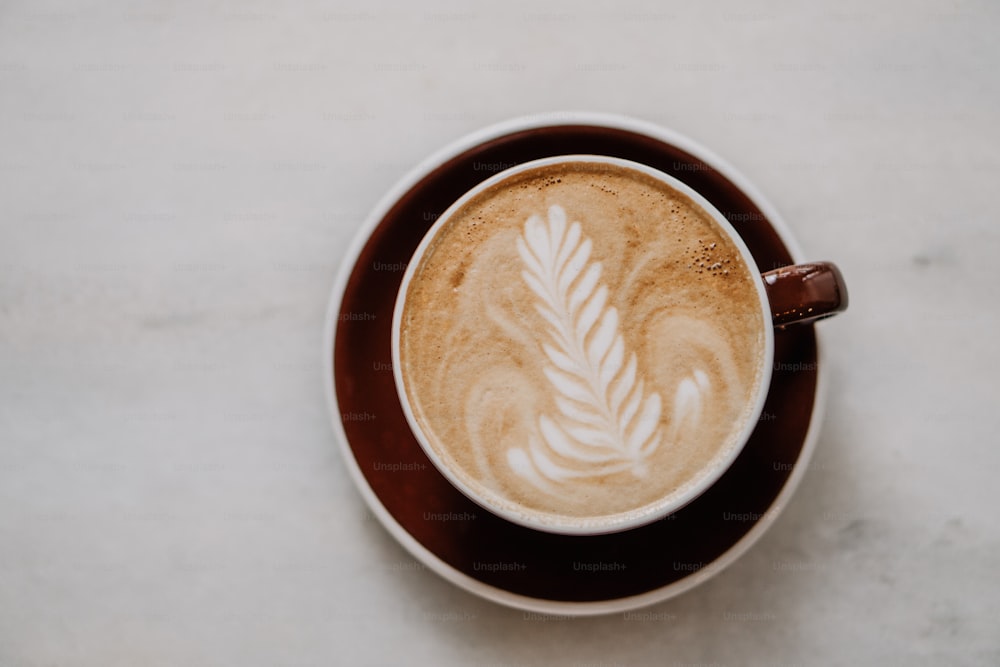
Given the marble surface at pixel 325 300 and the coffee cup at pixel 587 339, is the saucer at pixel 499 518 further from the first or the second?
the marble surface at pixel 325 300

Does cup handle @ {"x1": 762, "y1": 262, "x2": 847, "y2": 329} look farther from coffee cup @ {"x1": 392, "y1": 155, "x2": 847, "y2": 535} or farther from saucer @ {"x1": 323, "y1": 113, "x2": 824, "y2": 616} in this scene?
saucer @ {"x1": 323, "y1": 113, "x2": 824, "y2": 616}

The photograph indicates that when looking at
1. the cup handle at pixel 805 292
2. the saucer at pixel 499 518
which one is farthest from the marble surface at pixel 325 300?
the cup handle at pixel 805 292

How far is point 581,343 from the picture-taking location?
4.16 ft

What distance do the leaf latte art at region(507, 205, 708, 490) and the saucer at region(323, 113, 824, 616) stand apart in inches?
9.9

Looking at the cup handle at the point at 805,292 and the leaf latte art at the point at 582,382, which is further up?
the cup handle at the point at 805,292

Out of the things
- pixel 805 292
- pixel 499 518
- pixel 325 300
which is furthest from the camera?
pixel 325 300

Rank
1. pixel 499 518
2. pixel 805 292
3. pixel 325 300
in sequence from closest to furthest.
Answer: pixel 805 292
pixel 499 518
pixel 325 300

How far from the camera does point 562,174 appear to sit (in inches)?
51.2

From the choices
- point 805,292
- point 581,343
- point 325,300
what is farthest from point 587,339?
point 325,300

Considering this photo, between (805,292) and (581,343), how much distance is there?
40 centimetres

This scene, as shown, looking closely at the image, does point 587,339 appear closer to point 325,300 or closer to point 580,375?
point 580,375

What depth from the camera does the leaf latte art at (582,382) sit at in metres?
A: 1.24

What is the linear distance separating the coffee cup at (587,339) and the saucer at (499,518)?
6.8 inches

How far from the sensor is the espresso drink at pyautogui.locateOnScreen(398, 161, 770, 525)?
124 cm
